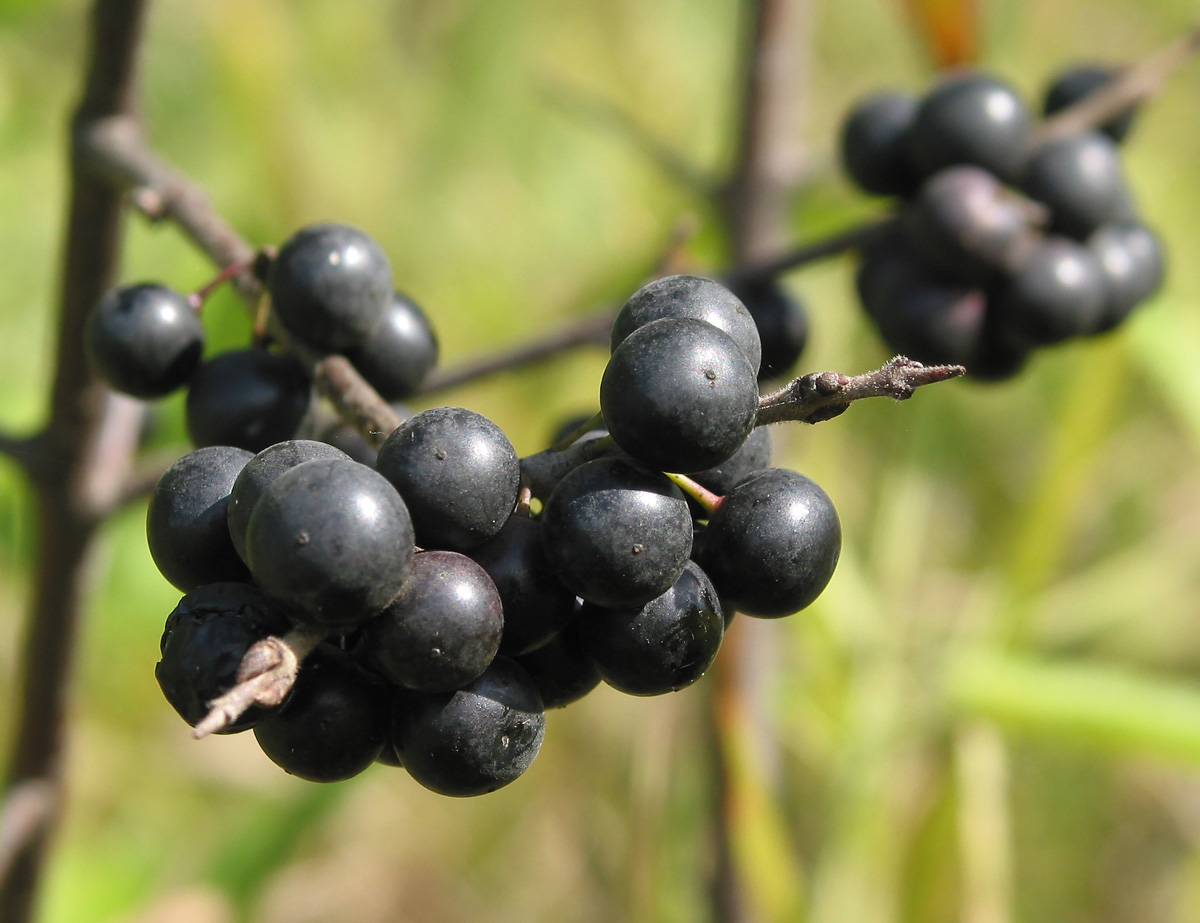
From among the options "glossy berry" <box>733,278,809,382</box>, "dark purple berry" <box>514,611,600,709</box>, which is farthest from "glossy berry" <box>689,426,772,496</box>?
"glossy berry" <box>733,278,809,382</box>

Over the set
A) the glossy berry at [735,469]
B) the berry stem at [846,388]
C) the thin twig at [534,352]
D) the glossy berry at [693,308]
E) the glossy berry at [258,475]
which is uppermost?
the berry stem at [846,388]

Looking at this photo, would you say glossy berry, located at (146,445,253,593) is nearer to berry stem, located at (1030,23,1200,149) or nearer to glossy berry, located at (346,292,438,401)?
glossy berry, located at (346,292,438,401)

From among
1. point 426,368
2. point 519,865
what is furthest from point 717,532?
point 519,865

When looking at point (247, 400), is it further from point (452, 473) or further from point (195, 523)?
point (452, 473)

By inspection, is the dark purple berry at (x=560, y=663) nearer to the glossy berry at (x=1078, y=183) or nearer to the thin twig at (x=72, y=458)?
the thin twig at (x=72, y=458)

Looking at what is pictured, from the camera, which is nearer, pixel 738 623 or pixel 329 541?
pixel 329 541

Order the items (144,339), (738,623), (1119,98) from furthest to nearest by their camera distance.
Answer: (738,623) → (1119,98) → (144,339)

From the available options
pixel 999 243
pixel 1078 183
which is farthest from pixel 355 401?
pixel 1078 183

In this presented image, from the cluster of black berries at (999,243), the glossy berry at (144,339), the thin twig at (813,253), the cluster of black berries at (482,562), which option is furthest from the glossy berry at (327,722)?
the cluster of black berries at (999,243)
